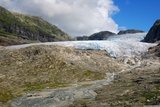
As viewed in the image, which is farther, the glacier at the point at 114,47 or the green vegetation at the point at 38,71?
the glacier at the point at 114,47

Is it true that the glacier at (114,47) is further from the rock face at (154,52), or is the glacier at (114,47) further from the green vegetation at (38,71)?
the green vegetation at (38,71)

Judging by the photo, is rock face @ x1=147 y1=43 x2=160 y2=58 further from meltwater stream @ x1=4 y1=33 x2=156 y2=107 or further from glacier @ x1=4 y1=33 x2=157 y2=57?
meltwater stream @ x1=4 y1=33 x2=156 y2=107

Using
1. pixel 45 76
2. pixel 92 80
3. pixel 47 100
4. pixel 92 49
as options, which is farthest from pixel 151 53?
pixel 47 100

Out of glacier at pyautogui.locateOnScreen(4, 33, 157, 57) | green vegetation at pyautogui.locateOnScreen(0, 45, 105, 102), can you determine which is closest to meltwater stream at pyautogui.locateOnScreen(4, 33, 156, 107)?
glacier at pyautogui.locateOnScreen(4, 33, 157, 57)

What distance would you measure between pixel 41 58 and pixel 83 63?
67.4ft

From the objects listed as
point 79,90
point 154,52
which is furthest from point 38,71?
point 154,52

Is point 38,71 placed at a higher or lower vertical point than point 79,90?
higher

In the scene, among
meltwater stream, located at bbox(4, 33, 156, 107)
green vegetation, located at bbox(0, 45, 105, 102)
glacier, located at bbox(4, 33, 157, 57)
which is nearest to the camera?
meltwater stream, located at bbox(4, 33, 156, 107)

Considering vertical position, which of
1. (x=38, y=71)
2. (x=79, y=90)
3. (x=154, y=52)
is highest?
(x=154, y=52)

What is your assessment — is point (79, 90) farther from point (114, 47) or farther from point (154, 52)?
point (114, 47)

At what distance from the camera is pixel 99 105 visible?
49.4 metres

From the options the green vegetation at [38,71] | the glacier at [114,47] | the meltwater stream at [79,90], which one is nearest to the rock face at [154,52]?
the glacier at [114,47]

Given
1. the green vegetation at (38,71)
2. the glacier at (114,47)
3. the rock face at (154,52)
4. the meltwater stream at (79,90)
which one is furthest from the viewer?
the glacier at (114,47)

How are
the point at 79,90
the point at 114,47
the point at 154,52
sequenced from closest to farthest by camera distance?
the point at 79,90 < the point at 154,52 < the point at 114,47
